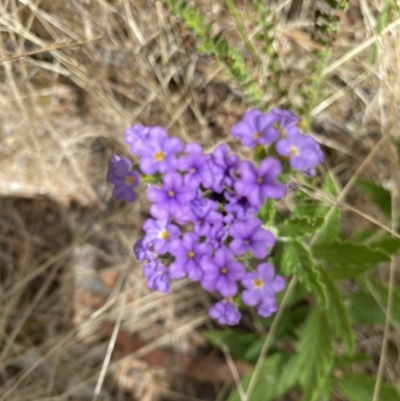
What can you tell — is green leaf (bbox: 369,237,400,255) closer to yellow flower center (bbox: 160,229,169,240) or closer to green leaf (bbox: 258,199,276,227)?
green leaf (bbox: 258,199,276,227)

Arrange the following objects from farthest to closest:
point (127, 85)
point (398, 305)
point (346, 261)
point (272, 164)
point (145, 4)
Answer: point (127, 85)
point (145, 4)
point (398, 305)
point (346, 261)
point (272, 164)

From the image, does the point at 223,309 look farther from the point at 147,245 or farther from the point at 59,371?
the point at 59,371

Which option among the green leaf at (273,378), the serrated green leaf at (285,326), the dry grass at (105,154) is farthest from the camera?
the dry grass at (105,154)

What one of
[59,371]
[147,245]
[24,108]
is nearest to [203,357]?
[59,371]

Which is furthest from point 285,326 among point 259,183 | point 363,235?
point 259,183

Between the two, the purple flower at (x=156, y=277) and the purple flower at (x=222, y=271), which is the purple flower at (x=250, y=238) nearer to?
the purple flower at (x=222, y=271)

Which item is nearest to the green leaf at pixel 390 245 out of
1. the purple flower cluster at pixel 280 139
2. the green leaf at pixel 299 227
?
the green leaf at pixel 299 227

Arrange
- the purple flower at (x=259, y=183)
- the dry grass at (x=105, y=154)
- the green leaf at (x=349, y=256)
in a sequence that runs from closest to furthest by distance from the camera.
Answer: the purple flower at (x=259, y=183) < the green leaf at (x=349, y=256) < the dry grass at (x=105, y=154)
